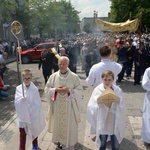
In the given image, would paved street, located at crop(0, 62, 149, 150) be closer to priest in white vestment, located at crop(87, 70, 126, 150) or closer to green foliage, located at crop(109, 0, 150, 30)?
priest in white vestment, located at crop(87, 70, 126, 150)

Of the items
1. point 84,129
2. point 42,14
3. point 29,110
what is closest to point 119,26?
point 84,129

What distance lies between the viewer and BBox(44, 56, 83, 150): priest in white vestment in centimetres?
434

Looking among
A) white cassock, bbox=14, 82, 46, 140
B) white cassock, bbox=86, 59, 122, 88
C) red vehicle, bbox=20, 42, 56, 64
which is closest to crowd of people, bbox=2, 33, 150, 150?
white cassock, bbox=14, 82, 46, 140

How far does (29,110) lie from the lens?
4.30 metres

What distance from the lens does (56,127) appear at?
4.48m

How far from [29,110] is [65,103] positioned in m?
0.65

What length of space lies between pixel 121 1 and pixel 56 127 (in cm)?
4108

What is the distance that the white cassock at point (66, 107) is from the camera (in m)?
4.36

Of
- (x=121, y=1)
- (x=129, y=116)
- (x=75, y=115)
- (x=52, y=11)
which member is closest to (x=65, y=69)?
Result: (x=75, y=115)

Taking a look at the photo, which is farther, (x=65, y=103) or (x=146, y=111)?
(x=146, y=111)

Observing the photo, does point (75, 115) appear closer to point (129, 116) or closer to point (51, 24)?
point (129, 116)

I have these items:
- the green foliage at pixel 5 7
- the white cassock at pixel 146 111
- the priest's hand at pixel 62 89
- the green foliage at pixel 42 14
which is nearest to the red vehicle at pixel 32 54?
the green foliage at pixel 5 7

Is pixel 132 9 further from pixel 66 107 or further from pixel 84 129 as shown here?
pixel 66 107

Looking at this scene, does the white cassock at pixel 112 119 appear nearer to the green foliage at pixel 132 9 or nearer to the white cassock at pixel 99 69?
the white cassock at pixel 99 69
